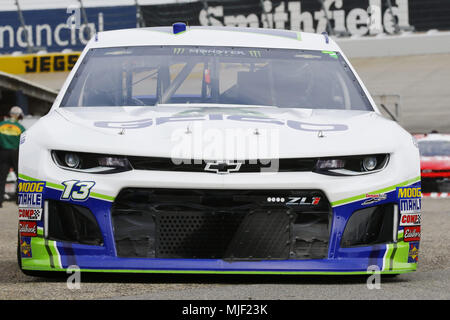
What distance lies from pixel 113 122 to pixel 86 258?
741mm

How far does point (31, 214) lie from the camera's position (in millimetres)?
5219

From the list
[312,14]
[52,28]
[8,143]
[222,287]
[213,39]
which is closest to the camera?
[222,287]

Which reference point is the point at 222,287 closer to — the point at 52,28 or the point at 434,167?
the point at 434,167

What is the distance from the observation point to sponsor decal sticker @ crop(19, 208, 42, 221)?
203 inches

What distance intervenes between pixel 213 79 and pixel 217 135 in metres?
1.23

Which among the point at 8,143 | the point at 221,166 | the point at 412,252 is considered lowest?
the point at 8,143

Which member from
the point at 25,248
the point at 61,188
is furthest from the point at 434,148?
the point at 61,188

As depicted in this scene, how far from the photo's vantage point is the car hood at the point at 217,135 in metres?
4.99

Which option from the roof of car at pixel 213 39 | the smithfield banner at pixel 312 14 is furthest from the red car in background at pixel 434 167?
the smithfield banner at pixel 312 14

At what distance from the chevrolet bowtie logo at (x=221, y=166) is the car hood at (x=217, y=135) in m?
0.03

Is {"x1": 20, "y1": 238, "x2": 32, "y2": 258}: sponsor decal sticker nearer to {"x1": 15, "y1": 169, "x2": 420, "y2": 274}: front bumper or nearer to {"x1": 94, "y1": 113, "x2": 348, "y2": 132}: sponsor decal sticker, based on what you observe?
{"x1": 15, "y1": 169, "x2": 420, "y2": 274}: front bumper

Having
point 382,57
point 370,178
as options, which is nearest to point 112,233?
point 370,178
